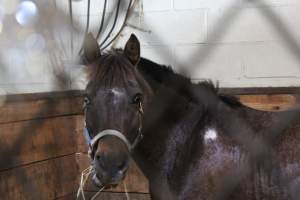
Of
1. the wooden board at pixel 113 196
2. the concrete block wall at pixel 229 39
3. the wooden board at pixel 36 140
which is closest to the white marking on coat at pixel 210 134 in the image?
the concrete block wall at pixel 229 39

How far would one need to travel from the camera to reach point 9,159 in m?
2.79

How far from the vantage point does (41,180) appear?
10.1 ft

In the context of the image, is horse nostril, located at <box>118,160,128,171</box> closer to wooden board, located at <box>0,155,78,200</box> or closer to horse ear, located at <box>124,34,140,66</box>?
horse ear, located at <box>124,34,140,66</box>

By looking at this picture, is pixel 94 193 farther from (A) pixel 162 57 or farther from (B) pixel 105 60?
(B) pixel 105 60

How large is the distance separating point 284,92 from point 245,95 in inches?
9.9

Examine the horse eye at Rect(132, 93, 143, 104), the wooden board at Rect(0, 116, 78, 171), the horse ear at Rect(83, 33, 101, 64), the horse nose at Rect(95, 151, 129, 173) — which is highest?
the horse ear at Rect(83, 33, 101, 64)

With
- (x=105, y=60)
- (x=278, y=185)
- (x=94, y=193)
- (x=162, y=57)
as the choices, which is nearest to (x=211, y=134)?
(x=278, y=185)

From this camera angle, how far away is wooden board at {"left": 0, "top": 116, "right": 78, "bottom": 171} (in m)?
2.78

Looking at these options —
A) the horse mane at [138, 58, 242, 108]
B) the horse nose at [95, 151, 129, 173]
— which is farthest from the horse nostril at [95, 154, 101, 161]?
the horse mane at [138, 58, 242, 108]

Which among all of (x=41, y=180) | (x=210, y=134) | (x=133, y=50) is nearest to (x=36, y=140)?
(x=41, y=180)

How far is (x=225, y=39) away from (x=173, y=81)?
0.86m

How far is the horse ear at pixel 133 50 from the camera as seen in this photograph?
2.14 metres

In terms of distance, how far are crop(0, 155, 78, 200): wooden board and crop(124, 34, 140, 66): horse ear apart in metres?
1.17

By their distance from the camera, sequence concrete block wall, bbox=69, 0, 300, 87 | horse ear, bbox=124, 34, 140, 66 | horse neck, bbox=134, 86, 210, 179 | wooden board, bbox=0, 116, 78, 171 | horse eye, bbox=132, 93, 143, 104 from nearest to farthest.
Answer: horse eye, bbox=132, 93, 143, 104
horse ear, bbox=124, 34, 140, 66
horse neck, bbox=134, 86, 210, 179
wooden board, bbox=0, 116, 78, 171
concrete block wall, bbox=69, 0, 300, 87
